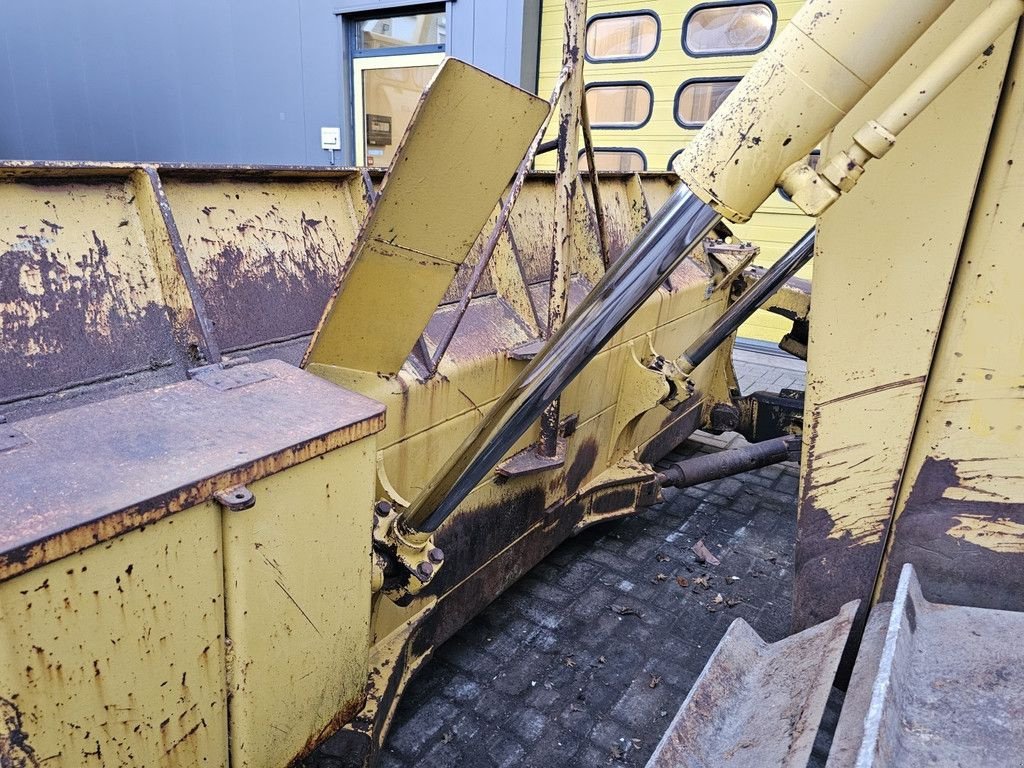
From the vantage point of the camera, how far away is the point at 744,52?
658 centimetres

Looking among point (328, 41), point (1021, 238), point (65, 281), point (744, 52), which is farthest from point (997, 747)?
point (328, 41)

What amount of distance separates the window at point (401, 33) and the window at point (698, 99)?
2.62 meters

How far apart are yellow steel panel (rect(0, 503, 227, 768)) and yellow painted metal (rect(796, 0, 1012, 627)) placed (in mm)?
1294

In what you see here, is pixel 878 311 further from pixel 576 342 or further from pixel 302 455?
pixel 302 455

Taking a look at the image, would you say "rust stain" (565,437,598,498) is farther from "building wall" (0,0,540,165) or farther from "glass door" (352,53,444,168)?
"glass door" (352,53,444,168)

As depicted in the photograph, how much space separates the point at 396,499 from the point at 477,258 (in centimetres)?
115

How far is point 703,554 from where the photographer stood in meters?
3.69

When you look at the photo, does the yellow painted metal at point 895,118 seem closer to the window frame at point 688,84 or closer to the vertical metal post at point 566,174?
the vertical metal post at point 566,174

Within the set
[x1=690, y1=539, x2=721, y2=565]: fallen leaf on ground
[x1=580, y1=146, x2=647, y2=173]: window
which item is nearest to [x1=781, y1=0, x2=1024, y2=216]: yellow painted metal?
[x1=690, y1=539, x2=721, y2=565]: fallen leaf on ground

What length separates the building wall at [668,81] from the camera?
6.88 meters

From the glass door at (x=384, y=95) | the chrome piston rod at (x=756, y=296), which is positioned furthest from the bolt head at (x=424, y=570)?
the glass door at (x=384, y=95)

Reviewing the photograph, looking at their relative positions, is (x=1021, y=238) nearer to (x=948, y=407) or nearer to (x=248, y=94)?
(x=948, y=407)

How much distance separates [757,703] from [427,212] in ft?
4.36

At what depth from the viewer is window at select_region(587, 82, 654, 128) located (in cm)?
740
